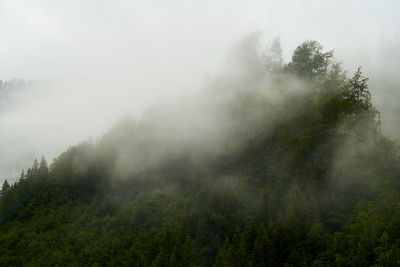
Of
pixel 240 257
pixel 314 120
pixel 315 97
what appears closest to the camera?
pixel 240 257

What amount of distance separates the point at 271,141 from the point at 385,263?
23.8 meters

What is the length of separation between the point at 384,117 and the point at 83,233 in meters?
61.0

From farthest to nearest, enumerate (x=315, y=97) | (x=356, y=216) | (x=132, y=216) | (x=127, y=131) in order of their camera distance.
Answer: (x=127, y=131)
(x=132, y=216)
(x=315, y=97)
(x=356, y=216)

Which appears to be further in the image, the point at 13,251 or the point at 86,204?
the point at 86,204

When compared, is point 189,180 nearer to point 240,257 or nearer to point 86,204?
point 240,257

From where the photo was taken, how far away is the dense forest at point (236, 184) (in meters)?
31.7

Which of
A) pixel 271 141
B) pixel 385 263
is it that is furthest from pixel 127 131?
pixel 385 263

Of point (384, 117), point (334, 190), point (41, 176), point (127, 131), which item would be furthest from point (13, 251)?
point (384, 117)

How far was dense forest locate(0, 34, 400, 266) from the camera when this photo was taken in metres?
31.7

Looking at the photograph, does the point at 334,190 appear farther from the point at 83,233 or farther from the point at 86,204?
the point at 86,204

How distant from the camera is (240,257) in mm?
33438

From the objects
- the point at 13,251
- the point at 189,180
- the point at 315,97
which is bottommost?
the point at 13,251

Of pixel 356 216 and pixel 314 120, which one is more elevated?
pixel 314 120

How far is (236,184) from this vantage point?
145ft
